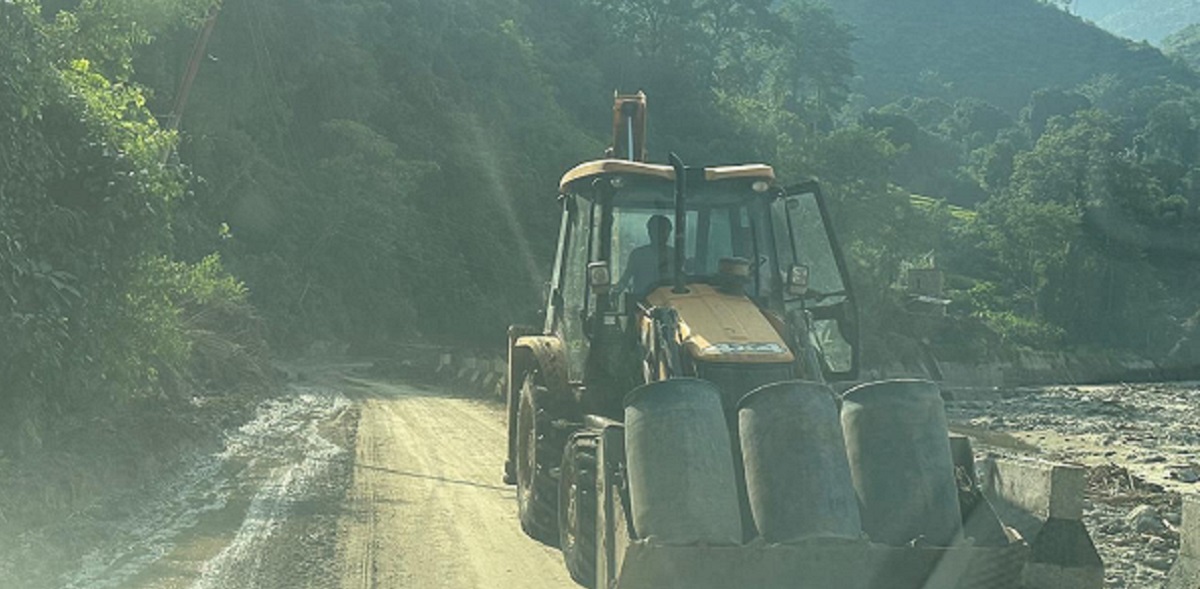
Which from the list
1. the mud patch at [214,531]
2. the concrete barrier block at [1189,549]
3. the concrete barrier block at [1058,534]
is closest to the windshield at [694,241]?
the concrete barrier block at [1058,534]

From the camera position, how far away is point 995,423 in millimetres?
37656

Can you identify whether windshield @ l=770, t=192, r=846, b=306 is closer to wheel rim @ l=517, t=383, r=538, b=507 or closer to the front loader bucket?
wheel rim @ l=517, t=383, r=538, b=507

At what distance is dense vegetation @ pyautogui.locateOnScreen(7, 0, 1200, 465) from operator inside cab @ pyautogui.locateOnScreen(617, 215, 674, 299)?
605 centimetres

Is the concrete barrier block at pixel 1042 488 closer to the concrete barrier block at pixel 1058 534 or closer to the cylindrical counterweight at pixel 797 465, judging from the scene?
the concrete barrier block at pixel 1058 534

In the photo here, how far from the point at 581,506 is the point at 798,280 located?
8.06 feet

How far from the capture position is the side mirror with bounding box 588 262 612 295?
962 cm

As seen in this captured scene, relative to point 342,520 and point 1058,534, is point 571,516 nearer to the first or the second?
point 1058,534

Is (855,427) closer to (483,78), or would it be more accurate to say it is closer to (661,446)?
(661,446)

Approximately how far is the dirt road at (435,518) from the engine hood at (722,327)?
2048 millimetres

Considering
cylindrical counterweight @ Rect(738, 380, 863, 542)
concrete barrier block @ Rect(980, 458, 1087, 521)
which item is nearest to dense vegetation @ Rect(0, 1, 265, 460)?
cylindrical counterweight @ Rect(738, 380, 863, 542)

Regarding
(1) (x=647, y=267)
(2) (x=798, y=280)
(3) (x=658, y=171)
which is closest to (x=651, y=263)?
(1) (x=647, y=267)

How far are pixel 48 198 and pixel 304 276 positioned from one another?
36.2m

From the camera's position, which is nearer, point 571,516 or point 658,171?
point 571,516

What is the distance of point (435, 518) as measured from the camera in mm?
12031
